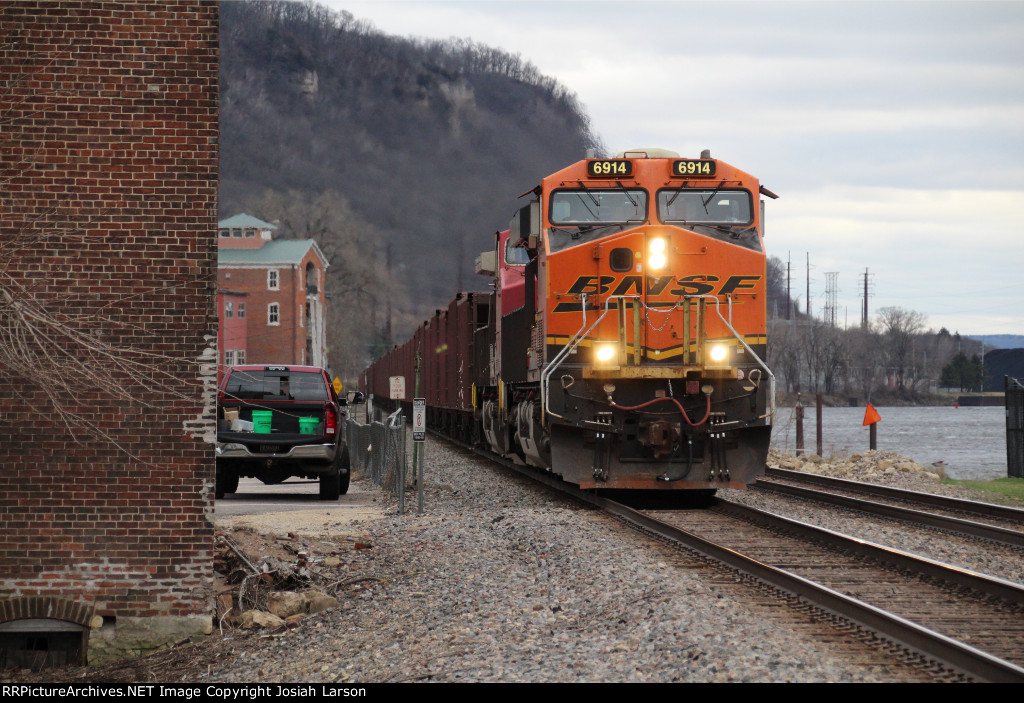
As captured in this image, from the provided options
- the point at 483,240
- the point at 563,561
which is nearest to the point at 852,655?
the point at 563,561

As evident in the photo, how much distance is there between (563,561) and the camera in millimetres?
10258

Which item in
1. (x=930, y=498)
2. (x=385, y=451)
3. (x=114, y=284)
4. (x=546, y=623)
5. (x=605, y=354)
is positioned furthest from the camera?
(x=385, y=451)

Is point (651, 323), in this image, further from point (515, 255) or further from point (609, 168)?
point (515, 255)

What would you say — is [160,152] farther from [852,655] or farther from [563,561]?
[852,655]

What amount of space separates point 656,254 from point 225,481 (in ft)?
25.4

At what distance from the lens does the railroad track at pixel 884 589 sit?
263 inches

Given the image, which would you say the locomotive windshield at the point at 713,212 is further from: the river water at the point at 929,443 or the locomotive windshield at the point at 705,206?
the river water at the point at 929,443

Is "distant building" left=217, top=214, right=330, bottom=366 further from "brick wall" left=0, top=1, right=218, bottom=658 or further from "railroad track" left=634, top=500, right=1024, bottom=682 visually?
"brick wall" left=0, top=1, right=218, bottom=658

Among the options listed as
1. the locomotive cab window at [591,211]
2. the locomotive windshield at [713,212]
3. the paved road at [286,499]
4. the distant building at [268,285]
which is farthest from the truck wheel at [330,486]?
the distant building at [268,285]

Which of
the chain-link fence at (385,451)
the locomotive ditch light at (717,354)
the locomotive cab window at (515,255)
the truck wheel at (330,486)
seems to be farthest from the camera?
the truck wheel at (330,486)

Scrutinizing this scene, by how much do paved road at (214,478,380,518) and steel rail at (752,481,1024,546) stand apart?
6511 millimetres

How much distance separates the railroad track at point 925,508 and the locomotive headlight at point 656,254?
14.0 ft

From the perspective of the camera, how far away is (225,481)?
17.3 metres

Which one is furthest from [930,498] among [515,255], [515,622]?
[515,622]
